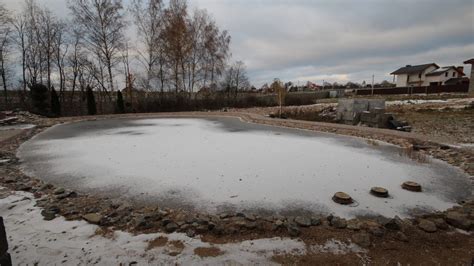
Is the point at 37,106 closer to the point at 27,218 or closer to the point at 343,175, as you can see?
the point at 27,218

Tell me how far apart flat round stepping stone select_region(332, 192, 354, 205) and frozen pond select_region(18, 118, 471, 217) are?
0.09m

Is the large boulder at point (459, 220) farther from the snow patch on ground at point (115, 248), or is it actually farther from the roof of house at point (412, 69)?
the roof of house at point (412, 69)

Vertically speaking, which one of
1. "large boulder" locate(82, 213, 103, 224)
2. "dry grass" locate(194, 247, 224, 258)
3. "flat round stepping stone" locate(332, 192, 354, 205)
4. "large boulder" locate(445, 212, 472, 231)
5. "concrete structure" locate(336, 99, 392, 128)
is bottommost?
"dry grass" locate(194, 247, 224, 258)

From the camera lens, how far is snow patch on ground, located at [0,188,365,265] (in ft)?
6.48

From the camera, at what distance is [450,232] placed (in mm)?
2352

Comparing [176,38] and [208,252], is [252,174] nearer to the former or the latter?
[208,252]

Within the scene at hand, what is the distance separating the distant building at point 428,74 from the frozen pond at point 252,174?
127 feet

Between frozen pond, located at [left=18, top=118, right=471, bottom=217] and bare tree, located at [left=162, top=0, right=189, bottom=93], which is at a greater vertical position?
bare tree, located at [left=162, top=0, right=189, bottom=93]

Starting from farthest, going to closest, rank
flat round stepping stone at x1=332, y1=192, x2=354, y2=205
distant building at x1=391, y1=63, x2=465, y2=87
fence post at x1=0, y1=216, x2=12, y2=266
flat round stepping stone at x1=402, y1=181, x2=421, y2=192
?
distant building at x1=391, y1=63, x2=465, y2=87 < flat round stepping stone at x1=402, y1=181, x2=421, y2=192 < flat round stepping stone at x1=332, y1=192, x2=354, y2=205 < fence post at x1=0, y1=216, x2=12, y2=266

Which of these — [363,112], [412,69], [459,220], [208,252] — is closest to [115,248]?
[208,252]

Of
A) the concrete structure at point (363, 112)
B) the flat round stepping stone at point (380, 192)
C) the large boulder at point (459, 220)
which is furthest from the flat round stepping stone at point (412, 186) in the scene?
the concrete structure at point (363, 112)

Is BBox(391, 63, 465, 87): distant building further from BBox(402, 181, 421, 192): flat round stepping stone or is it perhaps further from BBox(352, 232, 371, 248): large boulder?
BBox(352, 232, 371, 248): large boulder

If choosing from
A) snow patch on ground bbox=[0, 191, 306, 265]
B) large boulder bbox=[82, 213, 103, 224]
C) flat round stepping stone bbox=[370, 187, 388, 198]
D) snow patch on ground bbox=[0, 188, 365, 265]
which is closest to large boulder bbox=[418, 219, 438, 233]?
flat round stepping stone bbox=[370, 187, 388, 198]

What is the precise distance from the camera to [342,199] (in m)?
2.94
